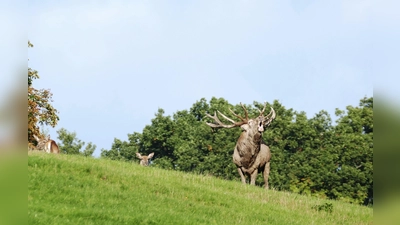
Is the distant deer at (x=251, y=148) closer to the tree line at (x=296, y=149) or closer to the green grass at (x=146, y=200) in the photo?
the green grass at (x=146, y=200)

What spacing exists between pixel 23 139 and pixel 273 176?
38688 mm

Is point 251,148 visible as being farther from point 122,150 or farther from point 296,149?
point 122,150

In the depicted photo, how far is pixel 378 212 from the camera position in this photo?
3.33m

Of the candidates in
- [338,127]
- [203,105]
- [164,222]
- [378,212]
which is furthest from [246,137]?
[203,105]

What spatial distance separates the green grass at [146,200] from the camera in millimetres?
11234

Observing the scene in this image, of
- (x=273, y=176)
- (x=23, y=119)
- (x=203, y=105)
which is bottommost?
(x=273, y=176)

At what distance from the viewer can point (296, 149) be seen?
45.0m

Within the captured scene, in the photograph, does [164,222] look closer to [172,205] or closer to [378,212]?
[172,205]

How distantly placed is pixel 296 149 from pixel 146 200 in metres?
32.7

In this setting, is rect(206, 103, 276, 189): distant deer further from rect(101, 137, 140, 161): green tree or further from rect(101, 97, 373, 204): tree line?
rect(101, 137, 140, 161): green tree

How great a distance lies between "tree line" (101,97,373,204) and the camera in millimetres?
40000

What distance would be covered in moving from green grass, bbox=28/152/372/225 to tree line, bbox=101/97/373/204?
20.1 metres

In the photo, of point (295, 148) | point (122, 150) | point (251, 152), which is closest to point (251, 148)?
point (251, 152)

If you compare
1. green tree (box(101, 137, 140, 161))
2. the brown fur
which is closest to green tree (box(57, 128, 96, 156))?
green tree (box(101, 137, 140, 161))
